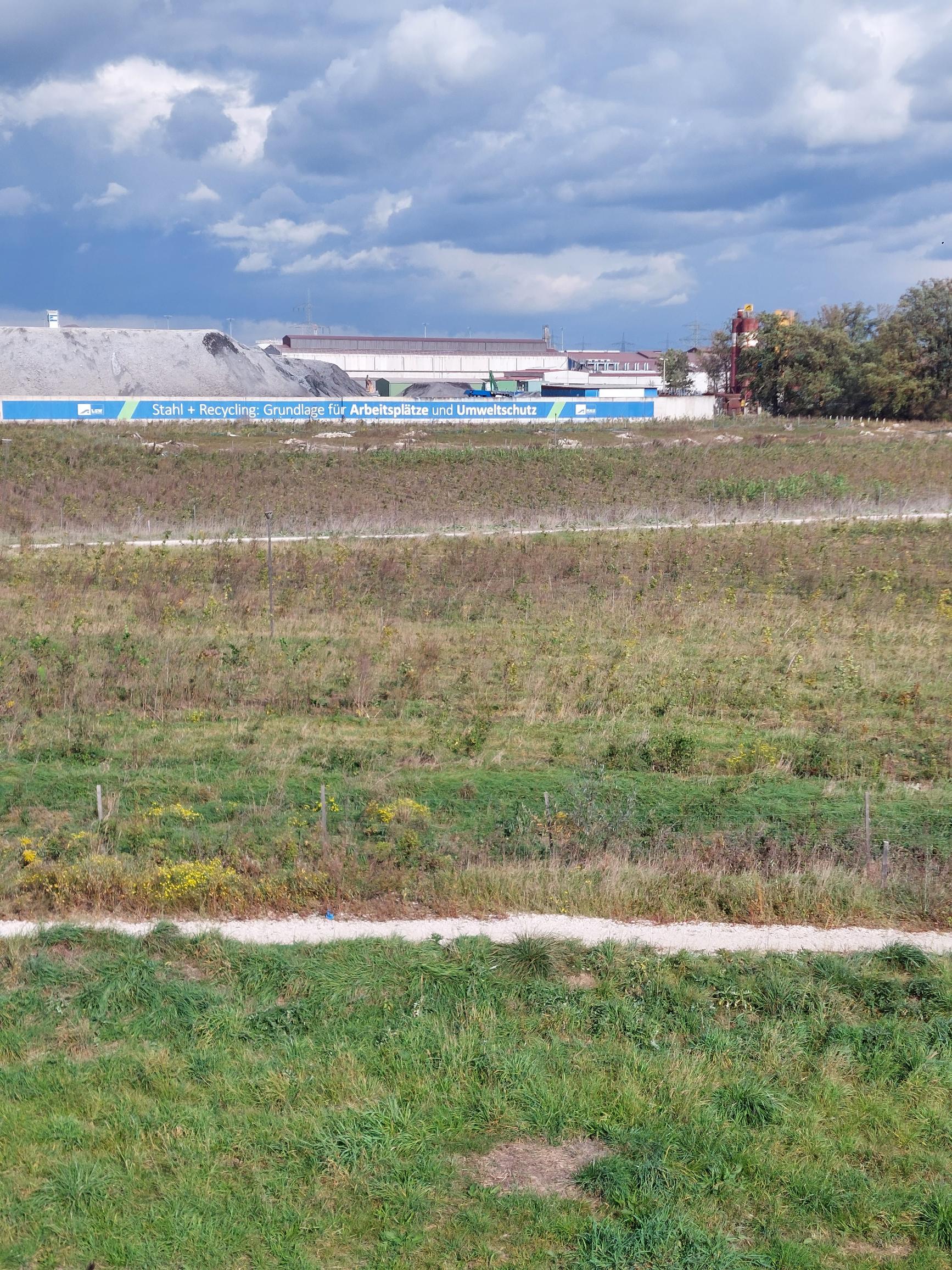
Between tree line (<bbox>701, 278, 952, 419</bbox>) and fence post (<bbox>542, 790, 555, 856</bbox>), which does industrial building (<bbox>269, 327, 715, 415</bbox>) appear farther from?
fence post (<bbox>542, 790, 555, 856</bbox>)

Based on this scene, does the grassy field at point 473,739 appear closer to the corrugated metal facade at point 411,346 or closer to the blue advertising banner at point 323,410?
the blue advertising banner at point 323,410

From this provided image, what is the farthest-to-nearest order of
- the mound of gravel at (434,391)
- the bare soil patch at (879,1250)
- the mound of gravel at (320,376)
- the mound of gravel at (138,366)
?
the mound of gravel at (434,391)
the mound of gravel at (320,376)
the mound of gravel at (138,366)
the bare soil patch at (879,1250)

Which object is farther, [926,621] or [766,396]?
[766,396]

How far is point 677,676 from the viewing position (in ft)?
54.1

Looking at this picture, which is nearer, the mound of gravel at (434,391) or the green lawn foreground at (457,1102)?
the green lawn foreground at (457,1102)

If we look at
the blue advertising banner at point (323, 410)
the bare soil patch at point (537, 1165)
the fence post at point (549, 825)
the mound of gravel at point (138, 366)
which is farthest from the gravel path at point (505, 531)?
the mound of gravel at point (138, 366)

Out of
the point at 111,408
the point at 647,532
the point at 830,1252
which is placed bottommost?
the point at 830,1252

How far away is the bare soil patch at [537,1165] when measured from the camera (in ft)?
19.4

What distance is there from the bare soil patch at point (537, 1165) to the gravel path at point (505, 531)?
23.2 m

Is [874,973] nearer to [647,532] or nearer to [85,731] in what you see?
[85,731]

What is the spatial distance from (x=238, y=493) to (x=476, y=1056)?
36315mm

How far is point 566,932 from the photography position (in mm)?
8758

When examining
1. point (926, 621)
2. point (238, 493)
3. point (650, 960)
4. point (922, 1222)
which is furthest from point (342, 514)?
point (922, 1222)

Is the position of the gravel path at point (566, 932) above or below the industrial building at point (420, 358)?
below
